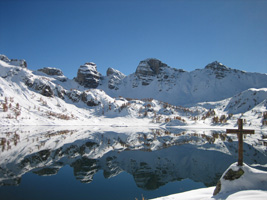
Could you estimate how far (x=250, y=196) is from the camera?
8172 mm

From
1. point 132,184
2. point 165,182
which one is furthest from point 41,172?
point 165,182

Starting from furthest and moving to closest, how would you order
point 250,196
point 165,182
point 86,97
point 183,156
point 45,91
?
1. point 86,97
2. point 45,91
3. point 183,156
4. point 165,182
5. point 250,196

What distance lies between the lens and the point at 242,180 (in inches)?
385

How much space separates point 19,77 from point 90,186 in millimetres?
173466

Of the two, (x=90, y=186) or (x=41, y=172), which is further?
(x=41, y=172)

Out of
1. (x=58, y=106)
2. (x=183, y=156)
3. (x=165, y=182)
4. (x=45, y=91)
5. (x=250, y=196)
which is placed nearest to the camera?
(x=250, y=196)

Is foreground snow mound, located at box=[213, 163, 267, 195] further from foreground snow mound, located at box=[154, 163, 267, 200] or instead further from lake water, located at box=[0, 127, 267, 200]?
lake water, located at box=[0, 127, 267, 200]

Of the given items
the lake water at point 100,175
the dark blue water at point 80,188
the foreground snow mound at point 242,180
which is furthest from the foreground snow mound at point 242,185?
the lake water at point 100,175

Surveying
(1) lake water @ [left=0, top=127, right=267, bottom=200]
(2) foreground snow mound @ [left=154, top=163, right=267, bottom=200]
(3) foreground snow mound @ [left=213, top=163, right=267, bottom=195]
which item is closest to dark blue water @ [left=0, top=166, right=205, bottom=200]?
(1) lake water @ [left=0, top=127, right=267, bottom=200]

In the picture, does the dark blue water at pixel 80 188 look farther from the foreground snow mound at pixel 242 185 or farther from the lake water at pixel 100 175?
the foreground snow mound at pixel 242 185

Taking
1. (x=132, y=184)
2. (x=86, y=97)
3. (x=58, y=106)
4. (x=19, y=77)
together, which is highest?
(x=19, y=77)

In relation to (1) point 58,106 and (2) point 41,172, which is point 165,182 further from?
(1) point 58,106

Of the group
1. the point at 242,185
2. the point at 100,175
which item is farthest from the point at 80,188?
the point at 242,185

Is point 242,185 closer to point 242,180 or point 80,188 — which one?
point 242,180
